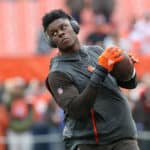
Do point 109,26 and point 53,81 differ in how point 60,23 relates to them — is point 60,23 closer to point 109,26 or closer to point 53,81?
point 53,81

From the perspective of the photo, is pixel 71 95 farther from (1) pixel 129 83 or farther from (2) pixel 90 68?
(1) pixel 129 83

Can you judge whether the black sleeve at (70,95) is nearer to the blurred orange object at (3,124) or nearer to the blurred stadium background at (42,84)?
the blurred stadium background at (42,84)

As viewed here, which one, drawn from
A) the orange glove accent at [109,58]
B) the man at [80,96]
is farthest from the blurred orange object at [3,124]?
the orange glove accent at [109,58]

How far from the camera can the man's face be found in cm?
693

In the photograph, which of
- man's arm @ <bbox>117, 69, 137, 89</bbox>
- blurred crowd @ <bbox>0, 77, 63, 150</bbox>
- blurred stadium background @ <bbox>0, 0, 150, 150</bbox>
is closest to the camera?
man's arm @ <bbox>117, 69, 137, 89</bbox>

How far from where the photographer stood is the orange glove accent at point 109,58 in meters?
6.61

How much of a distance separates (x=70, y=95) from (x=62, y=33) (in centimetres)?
56

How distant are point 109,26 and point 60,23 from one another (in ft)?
24.1

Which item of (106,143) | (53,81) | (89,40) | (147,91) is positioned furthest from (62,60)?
(89,40)

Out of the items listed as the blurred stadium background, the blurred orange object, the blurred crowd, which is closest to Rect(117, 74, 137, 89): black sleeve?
the blurred stadium background

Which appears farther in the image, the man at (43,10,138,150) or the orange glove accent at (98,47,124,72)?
the man at (43,10,138,150)

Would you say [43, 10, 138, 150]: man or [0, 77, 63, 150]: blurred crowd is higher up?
[43, 10, 138, 150]: man

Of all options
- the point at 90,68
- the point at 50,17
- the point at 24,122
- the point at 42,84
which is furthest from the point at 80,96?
the point at 42,84

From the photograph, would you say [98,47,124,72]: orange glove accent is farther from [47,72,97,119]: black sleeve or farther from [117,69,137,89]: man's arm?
[117,69,137,89]: man's arm
